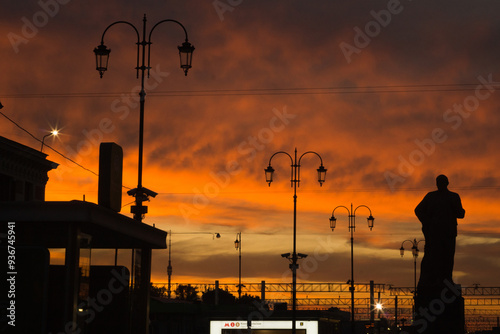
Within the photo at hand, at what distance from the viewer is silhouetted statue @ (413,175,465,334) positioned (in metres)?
18.3

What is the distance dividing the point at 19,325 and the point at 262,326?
58.2 metres

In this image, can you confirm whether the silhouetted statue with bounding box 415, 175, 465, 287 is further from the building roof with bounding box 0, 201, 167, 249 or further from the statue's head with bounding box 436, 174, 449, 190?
the building roof with bounding box 0, 201, 167, 249

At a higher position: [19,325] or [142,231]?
[142,231]

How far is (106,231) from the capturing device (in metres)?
19.5

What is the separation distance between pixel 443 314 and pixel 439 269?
41.3 inches

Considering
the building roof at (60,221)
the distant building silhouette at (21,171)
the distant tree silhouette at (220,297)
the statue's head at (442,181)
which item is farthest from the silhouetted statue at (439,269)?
the distant tree silhouette at (220,297)

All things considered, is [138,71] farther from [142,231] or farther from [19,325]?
[19,325]

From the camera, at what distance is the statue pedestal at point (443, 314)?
59.9ft

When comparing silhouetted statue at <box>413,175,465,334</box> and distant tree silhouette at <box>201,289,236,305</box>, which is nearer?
silhouetted statue at <box>413,175,465,334</box>

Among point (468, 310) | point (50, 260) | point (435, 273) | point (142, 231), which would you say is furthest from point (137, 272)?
point (468, 310)

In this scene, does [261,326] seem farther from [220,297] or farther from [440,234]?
[220,297]

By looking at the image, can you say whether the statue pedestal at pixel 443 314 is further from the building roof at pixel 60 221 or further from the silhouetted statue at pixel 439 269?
the building roof at pixel 60 221

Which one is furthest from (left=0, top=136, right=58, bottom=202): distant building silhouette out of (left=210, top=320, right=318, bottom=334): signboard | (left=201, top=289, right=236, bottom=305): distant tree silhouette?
(left=201, top=289, right=236, bottom=305): distant tree silhouette

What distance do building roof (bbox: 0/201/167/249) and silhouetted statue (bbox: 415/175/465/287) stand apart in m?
6.96
